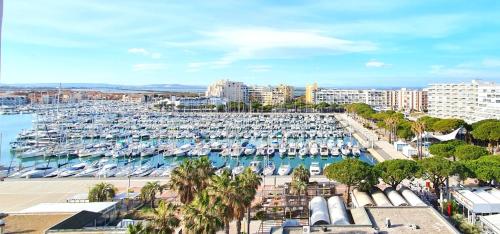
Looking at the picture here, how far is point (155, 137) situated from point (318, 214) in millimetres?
59174

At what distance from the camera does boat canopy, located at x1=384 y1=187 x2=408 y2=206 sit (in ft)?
96.9

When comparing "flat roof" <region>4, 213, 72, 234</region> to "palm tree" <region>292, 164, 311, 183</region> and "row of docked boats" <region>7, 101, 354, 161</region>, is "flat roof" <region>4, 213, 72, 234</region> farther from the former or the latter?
"row of docked boats" <region>7, 101, 354, 161</region>

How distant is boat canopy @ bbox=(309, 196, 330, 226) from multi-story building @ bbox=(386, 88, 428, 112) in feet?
419

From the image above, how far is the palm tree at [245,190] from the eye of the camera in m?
19.9

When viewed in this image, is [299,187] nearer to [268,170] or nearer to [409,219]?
[409,219]

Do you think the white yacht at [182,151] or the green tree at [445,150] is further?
the white yacht at [182,151]

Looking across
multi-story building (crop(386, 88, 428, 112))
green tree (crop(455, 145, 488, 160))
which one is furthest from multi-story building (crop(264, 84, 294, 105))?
green tree (crop(455, 145, 488, 160))

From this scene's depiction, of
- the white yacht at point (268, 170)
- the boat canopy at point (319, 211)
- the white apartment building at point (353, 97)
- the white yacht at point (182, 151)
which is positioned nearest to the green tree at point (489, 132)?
the white yacht at point (268, 170)

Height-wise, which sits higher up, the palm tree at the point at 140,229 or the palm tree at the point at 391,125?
the palm tree at the point at 140,229

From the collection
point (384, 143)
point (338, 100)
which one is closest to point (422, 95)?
point (338, 100)

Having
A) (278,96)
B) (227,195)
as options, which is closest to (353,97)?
Answer: (278,96)

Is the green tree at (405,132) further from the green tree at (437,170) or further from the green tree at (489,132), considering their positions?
the green tree at (437,170)

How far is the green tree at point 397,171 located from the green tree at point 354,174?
978 millimetres

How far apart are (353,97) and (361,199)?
518ft
